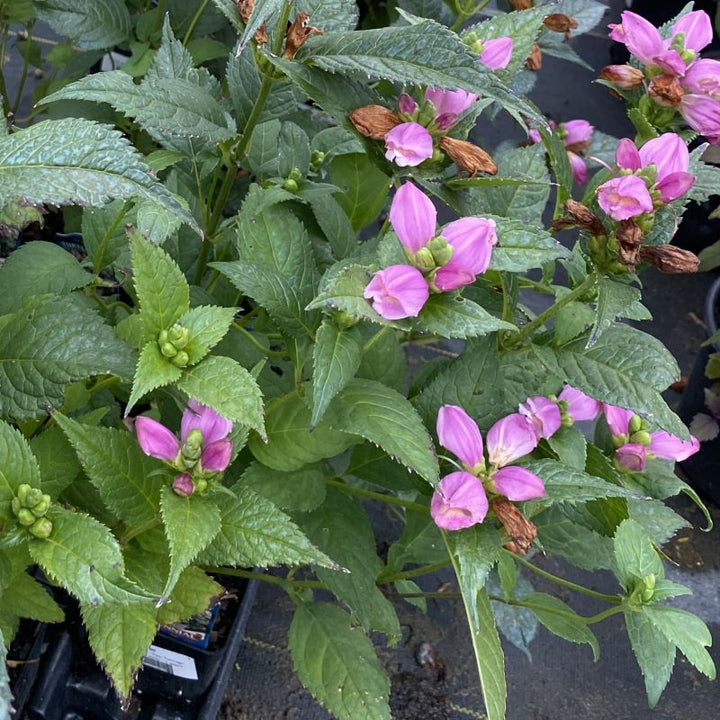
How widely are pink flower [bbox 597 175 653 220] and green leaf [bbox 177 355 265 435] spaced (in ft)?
1.06

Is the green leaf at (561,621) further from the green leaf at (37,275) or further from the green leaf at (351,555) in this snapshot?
the green leaf at (37,275)

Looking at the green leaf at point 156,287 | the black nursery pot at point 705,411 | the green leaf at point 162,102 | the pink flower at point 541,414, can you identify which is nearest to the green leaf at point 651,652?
the pink flower at point 541,414

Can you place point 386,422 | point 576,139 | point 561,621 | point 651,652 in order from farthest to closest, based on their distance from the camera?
1. point 576,139
2. point 561,621
3. point 651,652
4. point 386,422

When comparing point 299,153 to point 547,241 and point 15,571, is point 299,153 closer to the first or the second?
point 547,241

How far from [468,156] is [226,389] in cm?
29

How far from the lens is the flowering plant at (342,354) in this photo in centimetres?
66

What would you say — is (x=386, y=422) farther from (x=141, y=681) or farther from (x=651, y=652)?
(x=141, y=681)

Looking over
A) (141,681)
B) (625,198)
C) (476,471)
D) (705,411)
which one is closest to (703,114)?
(625,198)

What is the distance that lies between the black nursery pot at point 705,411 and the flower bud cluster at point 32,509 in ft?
4.79

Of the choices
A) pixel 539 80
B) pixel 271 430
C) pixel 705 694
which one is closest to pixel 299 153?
pixel 271 430

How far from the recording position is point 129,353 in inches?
28.6

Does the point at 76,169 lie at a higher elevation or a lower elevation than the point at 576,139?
higher

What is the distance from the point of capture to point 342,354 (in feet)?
2.26

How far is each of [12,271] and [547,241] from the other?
57 centimetres
